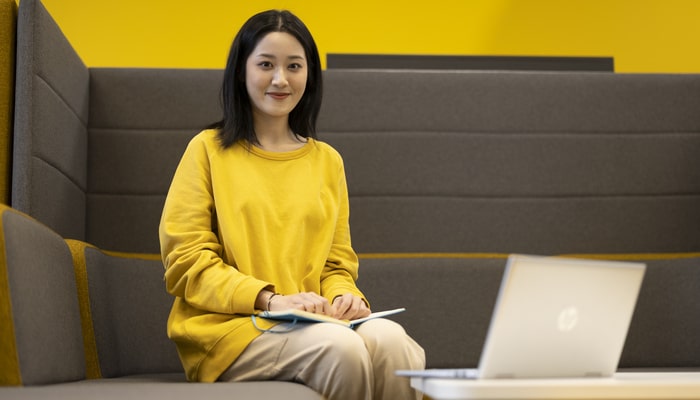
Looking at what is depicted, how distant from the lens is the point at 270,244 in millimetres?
1939

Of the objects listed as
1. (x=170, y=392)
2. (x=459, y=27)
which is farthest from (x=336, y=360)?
(x=459, y=27)

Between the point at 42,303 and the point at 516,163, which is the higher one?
the point at 516,163

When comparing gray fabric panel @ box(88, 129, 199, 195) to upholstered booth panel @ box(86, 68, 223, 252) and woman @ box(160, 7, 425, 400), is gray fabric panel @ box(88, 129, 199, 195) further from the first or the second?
woman @ box(160, 7, 425, 400)

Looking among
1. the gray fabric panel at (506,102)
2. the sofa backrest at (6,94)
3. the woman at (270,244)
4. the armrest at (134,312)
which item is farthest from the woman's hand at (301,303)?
the gray fabric panel at (506,102)

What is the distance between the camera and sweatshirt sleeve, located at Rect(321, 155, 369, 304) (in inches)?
78.2

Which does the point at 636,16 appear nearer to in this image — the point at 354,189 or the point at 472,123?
the point at 472,123

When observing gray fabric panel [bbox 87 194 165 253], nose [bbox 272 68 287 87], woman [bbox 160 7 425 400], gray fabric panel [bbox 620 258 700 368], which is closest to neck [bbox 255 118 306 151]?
woman [bbox 160 7 425 400]

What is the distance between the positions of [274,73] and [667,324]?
4.61 ft

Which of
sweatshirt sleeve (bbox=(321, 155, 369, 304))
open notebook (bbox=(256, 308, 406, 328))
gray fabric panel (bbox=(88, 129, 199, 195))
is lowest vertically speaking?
open notebook (bbox=(256, 308, 406, 328))

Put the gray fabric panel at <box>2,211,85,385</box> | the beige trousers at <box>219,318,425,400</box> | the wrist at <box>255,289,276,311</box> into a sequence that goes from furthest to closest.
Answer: the wrist at <box>255,289,276,311</box>
the beige trousers at <box>219,318,425,400</box>
the gray fabric panel at <box>2,211,85,385</box>

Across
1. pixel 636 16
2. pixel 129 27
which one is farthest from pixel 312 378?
pixel 636 16

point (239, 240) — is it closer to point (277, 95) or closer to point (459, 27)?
point (277, 95)

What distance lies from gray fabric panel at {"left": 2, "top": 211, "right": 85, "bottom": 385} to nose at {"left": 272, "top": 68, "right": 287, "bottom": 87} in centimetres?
60

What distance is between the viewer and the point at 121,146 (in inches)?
103
